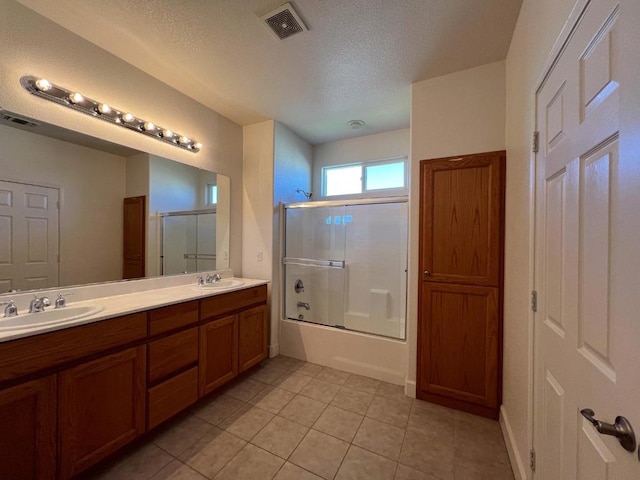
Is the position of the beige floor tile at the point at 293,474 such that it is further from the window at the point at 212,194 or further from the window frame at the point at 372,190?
the window frame at the point at 372,190

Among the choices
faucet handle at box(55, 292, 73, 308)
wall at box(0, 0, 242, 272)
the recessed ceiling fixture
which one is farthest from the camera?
the recessed ceiling fixture

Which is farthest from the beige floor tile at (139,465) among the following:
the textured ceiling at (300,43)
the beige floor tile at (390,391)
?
the textured ceiling at (300,43)

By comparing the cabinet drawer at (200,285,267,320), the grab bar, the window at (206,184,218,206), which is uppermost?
the window at (206,184,218,206)

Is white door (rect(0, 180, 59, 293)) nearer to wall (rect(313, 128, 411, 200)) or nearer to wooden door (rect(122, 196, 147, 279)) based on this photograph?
wooden door (rect(122, 196, 147, 279))

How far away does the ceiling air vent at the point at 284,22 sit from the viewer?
148 centimetres

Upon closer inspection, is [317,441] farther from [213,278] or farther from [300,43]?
[300,43]

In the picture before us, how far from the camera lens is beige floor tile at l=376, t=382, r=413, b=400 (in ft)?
7.10

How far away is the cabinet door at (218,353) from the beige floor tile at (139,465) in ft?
1.33

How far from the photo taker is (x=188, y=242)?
2.50 m

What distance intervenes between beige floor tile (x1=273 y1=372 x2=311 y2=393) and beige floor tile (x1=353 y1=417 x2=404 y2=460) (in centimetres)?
67

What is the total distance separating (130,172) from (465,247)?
268 centimetres

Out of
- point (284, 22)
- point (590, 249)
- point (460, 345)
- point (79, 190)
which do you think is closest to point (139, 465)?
point (79, 190)

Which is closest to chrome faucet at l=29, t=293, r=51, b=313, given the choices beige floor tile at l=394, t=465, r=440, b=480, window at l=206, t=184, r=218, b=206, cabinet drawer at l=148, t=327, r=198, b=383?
cabinet drawer at l=148, t=327, r=198, b=383

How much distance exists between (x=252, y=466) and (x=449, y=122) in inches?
108
